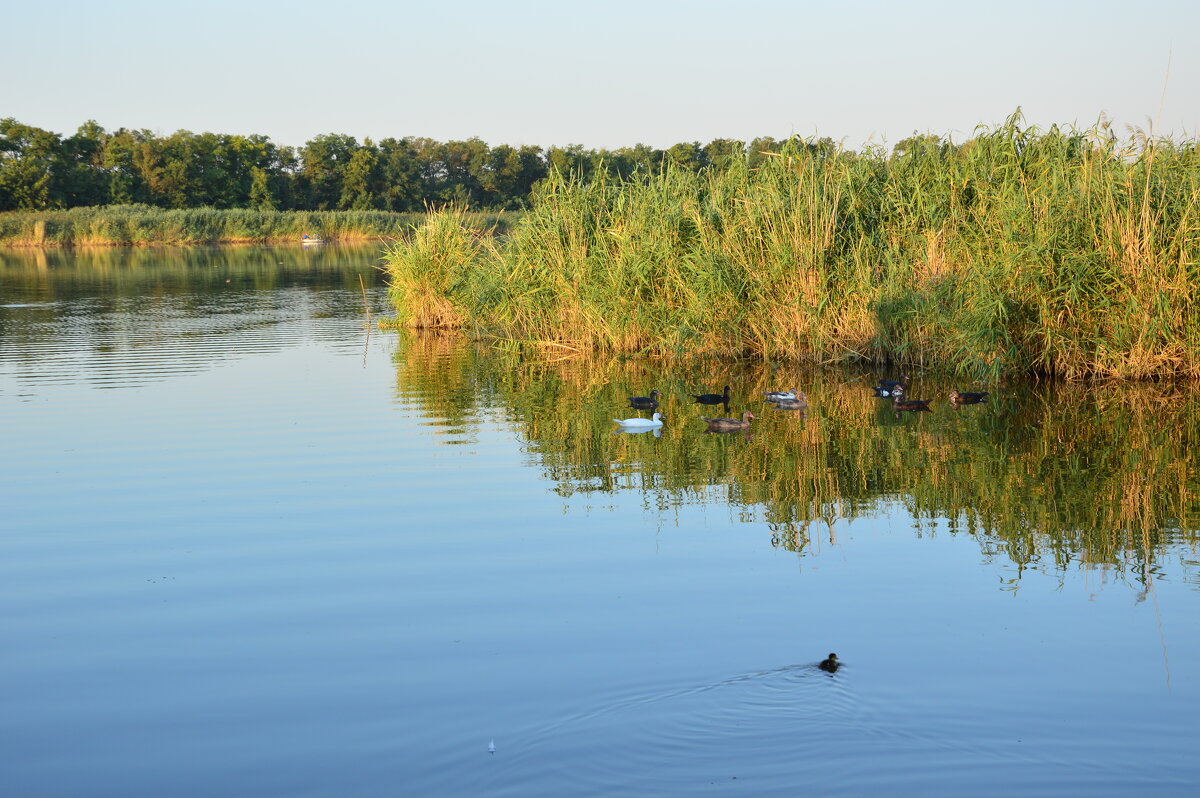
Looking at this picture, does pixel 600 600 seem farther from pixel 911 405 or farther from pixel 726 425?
pixel 911 405

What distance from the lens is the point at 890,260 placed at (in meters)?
15.7

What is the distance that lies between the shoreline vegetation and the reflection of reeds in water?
2.38ft

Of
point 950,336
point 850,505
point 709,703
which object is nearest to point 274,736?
point 709,703

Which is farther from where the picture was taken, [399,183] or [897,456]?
[399,183]

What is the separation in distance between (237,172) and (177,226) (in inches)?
918

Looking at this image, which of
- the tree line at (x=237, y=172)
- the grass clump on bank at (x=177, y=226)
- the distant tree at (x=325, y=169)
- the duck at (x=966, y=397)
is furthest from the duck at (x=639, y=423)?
the distant tree at (x=325, y=169)

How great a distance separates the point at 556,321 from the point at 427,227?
15.5ft

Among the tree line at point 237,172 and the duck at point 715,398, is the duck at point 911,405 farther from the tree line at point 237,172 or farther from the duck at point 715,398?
the tree line at point 237,172

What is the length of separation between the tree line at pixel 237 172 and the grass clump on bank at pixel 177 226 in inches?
318

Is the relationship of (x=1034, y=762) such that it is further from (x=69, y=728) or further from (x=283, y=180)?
(x=283, y=180)

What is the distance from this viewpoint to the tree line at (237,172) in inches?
3014

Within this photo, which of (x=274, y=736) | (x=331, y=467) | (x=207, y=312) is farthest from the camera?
(x=207, y=312)

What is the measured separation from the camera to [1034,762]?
14.5ft

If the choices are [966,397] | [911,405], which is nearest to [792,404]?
[911,405]
